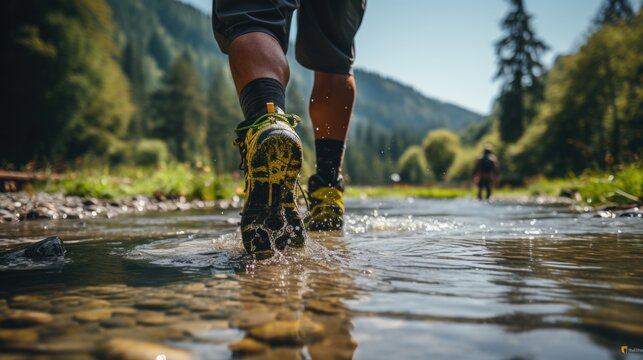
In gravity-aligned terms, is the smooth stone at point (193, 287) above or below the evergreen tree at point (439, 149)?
below

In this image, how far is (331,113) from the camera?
288cm

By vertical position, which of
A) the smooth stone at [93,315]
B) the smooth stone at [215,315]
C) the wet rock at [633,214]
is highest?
the wet rock at [633,214]

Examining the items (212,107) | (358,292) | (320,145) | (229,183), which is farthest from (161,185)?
(212,107)

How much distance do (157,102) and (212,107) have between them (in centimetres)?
1459

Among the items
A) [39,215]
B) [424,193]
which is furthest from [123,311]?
[424,193]

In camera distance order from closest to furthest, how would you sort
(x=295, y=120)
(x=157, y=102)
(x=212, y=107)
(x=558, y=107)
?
(x=295, y=120) < (x=558, y=107) < (x=157, y=102) < (x=212, y=107)

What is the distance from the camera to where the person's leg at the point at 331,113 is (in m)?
2.83

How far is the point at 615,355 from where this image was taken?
0.67 metres

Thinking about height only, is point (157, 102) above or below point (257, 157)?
above

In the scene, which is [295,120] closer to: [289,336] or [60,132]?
[289,336]

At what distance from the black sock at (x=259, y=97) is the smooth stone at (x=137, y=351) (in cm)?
123

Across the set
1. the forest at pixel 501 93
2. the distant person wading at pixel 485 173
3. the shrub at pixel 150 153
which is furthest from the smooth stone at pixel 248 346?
the shrub at pixel 150 153

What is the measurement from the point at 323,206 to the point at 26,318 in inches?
75.3

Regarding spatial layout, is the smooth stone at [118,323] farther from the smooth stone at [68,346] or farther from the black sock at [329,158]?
the black sock at [329,158]
